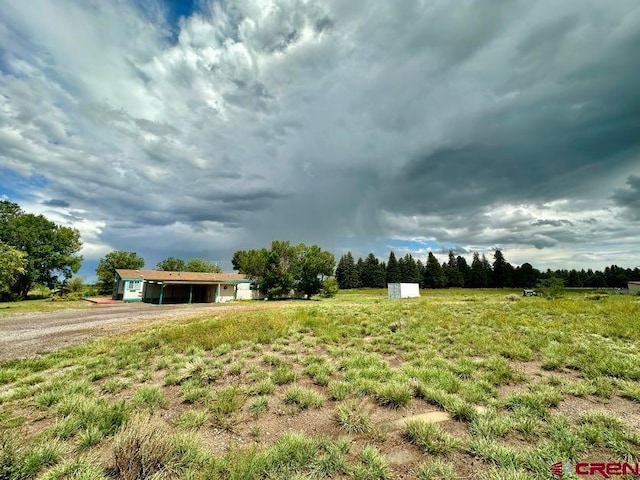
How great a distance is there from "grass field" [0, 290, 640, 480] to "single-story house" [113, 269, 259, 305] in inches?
1285

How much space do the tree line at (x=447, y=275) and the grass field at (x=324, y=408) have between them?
291 feet

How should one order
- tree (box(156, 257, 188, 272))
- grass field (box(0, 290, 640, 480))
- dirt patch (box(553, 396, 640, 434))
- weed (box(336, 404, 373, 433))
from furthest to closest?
tree (box(156, 257, 188, 272)) < dirt patch (box(553, 396, 640, 434)) < weed (box(336, 404, 373, 433)) < grass field (box(0, 290, 640, 480))

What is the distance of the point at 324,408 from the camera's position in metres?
4.80

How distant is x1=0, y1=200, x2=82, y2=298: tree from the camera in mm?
41750

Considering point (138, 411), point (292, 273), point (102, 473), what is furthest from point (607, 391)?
point (292, 273)

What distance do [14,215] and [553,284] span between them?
75.3 metres

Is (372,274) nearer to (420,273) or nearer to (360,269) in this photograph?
(360,269)

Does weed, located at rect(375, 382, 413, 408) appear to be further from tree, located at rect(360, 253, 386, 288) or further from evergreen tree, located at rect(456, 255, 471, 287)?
evergreen tree, located at rect(456, 255, 471, 287)

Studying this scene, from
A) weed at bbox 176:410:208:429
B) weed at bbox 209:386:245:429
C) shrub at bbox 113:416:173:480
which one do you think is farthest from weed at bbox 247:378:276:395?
shrub at bbox 113:416:173:480

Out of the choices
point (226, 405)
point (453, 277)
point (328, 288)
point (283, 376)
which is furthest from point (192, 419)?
point (453, 277)

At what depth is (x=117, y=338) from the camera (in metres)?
10.6

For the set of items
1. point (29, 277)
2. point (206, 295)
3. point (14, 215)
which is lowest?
point (206, 295)

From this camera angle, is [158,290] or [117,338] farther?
[158,290]

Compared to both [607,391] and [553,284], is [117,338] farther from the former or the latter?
[553,284]
